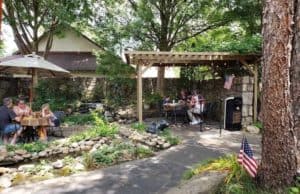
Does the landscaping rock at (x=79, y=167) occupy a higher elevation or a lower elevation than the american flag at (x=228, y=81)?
lower

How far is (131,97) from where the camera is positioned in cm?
1661

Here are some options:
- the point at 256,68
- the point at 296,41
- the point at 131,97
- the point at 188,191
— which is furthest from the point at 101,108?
the point at 296,41

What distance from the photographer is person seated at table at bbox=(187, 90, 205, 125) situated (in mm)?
12812

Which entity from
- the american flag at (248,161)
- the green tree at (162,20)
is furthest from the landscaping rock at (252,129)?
the american flag at (248,161)

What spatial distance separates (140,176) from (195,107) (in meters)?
6.12

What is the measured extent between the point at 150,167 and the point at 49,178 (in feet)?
6.43

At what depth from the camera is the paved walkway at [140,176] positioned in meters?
6.41

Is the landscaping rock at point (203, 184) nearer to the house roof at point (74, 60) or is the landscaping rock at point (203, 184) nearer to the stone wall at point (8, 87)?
the stone wall at point (8, 87)

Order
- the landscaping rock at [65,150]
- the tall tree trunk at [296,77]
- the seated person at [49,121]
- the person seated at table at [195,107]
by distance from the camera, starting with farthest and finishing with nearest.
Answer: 1. the person seated at table at [195,107]
2. the seated person at [49,121]
3. the landscaping rock at [65,150]
4. the tall tree trunk at [296,77]

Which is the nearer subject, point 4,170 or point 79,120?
point 4,170

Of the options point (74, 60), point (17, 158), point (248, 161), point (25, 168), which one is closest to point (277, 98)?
point (248, 161)

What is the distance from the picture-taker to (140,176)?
714 centimetres

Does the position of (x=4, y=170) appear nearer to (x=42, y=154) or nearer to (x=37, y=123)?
(x=42, y=154)

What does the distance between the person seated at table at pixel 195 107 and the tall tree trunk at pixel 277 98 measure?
798 cm
